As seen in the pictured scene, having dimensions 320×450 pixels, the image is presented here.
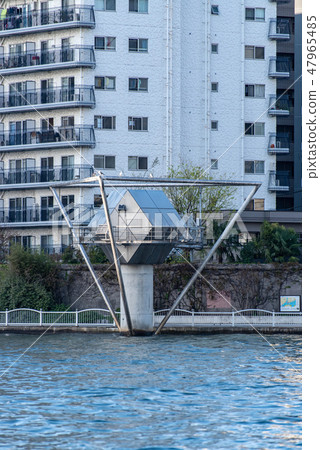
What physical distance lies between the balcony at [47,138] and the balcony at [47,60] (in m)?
5.02

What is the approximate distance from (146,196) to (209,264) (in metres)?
9.96

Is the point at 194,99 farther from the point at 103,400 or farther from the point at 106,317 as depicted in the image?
the point at 103,400

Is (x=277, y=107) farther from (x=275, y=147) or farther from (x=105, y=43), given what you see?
(x=105, y=43)

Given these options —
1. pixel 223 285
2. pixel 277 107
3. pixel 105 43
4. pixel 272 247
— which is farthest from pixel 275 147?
pixel 223 285

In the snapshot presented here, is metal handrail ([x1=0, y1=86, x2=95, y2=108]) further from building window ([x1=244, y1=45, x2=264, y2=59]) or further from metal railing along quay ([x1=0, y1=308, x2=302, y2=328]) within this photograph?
metal railing along quay ([x1=0, y1=308, x2=302, y2=328])

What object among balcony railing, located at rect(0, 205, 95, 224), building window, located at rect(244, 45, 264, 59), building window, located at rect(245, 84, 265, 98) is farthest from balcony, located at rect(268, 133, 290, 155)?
balcony railing, located at rect(0, 205, 95, 224)

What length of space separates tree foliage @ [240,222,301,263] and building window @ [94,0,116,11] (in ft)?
85.7

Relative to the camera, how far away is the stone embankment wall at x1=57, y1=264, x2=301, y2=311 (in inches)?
2234

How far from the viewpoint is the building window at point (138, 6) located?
77062mm

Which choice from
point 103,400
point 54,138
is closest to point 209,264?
point 54,138

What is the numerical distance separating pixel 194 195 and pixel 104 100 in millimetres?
14182

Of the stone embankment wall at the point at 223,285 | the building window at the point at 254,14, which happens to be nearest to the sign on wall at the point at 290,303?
the stone embankment wall at the point at 223,285

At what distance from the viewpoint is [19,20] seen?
78.4 m

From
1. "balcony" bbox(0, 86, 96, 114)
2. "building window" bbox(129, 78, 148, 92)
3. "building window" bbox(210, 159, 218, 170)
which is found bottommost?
"building window" bbox(210, 159, 218, 170)
